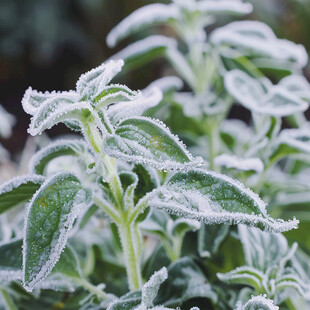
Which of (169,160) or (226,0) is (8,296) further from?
(226,0)

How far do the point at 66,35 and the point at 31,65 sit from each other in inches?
12.3

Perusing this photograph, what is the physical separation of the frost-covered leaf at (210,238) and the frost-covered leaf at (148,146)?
218mm

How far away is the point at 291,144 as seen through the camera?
667 millimetres

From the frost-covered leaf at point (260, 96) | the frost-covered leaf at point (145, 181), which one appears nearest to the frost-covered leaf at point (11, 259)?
the frost-covered leaf at point (145, 181)

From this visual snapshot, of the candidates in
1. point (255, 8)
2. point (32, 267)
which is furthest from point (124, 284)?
point (255, 8)

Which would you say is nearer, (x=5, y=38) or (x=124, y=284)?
(x=124, y=284)

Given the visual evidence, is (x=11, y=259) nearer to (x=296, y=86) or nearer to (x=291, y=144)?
(x=291, y=144)

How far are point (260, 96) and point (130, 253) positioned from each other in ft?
1.25

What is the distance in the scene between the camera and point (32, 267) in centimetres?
42

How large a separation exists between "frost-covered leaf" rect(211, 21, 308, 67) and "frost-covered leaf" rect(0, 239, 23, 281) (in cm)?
48

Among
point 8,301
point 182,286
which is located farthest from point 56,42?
point 182,286

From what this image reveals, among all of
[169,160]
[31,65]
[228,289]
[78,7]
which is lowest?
[228,289]

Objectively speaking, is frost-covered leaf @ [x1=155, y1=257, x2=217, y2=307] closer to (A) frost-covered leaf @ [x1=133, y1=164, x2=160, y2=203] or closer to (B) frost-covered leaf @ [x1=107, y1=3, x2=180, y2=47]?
(A) frost-covered leaf @ [x1=133, y1=164, x2=160, y2=203]

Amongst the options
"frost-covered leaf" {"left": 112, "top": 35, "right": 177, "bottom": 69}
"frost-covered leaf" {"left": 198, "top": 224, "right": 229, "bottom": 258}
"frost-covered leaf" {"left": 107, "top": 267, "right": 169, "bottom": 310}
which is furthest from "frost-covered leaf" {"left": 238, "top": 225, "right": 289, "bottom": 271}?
"frost-covered leaf" {"left": 112, "top": 35, "right": 177, "bottom": 69}
